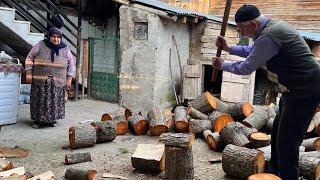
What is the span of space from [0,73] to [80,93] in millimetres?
4140

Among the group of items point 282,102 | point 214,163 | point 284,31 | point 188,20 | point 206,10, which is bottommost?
point 214,163

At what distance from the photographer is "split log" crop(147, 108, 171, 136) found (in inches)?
261

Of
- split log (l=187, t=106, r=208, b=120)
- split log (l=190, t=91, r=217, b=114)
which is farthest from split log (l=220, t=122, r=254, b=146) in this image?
split log (l=190, t=91, r=217, b=114)

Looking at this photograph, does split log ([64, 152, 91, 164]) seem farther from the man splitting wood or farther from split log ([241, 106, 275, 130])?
split log ([241, 106, 275, 130])

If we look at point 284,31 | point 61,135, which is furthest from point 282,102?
point 61,135

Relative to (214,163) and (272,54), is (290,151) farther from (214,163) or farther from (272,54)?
(214,163)

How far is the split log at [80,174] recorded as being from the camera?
4.30 meters

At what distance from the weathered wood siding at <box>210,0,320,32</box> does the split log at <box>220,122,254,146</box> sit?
8.90 metres

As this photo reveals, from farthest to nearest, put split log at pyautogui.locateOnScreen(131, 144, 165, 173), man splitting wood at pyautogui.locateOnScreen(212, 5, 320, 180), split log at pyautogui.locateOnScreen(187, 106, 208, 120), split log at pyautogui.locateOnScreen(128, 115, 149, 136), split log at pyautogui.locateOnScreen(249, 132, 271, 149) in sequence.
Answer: split log at pyautogui.locateOnScreen(187, 106, 208, 120) < split log at pyautogui.locateOnScreen(128, 115, 149, 136) < split log at pyautogui.locateOnScreen(249, 132, 271, 149) < split log at pyautogui.locateOnScreen(131, 144, 165, 173) < man splitting wood at pyautogui.locateOnScreen(212, 5, 320, 180)

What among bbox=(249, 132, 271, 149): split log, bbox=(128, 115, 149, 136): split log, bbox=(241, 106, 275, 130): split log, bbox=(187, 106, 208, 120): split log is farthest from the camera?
bbox=(187, 106, 208, 120): split log

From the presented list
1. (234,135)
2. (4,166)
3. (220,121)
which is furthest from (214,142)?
(4,166)

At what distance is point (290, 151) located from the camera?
143 inches

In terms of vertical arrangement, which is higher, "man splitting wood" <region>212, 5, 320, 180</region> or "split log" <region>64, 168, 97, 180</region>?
"man splitting wood" <region>212, 5, 320, 180</region>

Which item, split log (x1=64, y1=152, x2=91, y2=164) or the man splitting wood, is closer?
the man splitting wood
